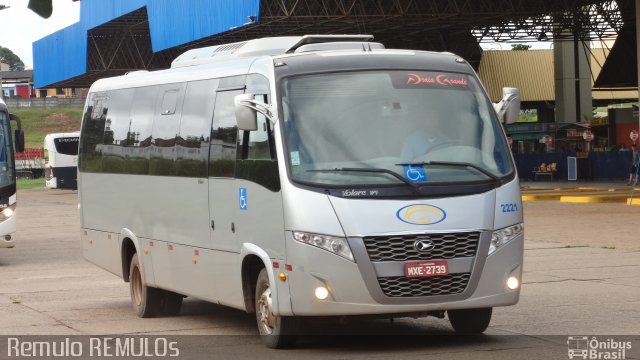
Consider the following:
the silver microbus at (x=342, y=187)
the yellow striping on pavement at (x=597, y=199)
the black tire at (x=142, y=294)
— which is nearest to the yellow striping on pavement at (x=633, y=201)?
the yellow striping on pavement at (x=597, y=199)

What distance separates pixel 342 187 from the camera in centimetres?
1019

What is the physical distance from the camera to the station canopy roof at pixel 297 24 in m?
50.1

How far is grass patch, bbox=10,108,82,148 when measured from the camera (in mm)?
140250

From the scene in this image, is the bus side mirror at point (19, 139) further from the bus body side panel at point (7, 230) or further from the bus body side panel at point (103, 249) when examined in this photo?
the bus body side panel at point (103, 249)

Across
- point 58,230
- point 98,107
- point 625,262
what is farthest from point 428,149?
point 58,230

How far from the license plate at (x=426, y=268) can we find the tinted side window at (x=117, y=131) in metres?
5.03

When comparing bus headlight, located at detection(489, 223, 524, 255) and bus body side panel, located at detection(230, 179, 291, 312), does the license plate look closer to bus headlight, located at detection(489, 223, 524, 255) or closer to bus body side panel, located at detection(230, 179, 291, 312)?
bus headlight, located at detection(489, 223, 524, 255)

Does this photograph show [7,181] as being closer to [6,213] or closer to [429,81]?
[6,213]

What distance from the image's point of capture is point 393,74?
1105 centimetres

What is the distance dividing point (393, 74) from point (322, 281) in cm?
208

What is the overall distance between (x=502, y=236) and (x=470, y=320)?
1073 millimetres

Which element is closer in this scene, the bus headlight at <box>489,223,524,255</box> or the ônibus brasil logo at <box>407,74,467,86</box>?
the bus headlight at <box>489,223,524,255</box>

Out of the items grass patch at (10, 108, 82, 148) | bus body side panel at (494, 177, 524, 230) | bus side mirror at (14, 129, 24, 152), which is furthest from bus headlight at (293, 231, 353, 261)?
grass patch at (10, 108, 82, 148)

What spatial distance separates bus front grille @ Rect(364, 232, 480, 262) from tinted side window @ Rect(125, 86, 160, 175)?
13.9ft
